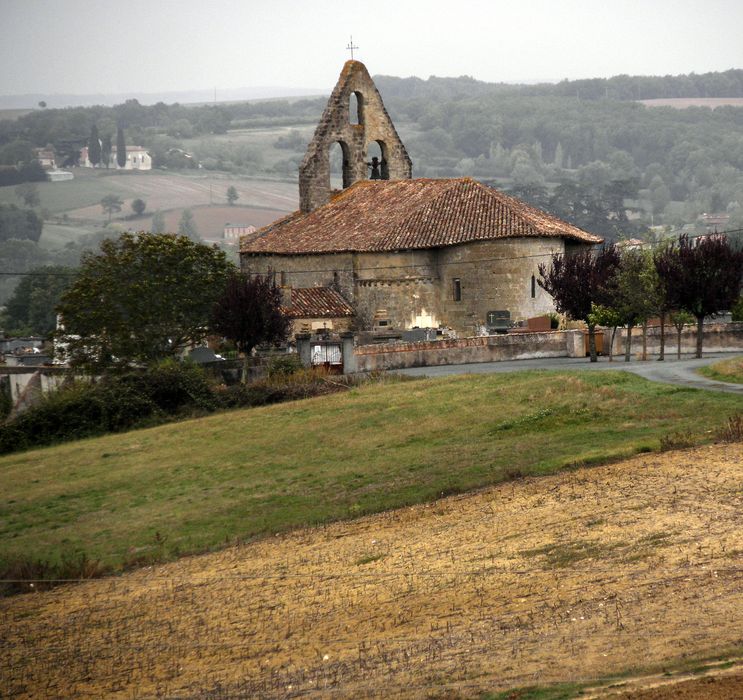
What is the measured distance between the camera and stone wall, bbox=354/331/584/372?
51.3m

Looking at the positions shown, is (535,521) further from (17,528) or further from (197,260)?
(197,260)

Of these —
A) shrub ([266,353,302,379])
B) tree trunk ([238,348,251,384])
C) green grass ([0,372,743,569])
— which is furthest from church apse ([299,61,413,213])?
green grass ([0,372,743,569])

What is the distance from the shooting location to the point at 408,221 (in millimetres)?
64625

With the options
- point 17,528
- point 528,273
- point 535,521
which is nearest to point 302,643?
point 535,521

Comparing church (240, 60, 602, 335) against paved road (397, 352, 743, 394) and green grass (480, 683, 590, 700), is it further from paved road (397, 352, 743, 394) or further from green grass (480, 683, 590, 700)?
green grass (480, 683, 590, 700)

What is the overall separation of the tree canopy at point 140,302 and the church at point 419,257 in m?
4.71

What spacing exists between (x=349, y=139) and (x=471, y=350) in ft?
80.4

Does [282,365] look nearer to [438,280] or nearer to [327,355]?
[327,355]

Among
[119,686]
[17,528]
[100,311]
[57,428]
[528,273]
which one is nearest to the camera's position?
[119,686]

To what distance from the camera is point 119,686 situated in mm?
20281

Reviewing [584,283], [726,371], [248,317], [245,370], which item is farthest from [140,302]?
[726,371]

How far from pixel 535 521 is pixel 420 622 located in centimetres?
479

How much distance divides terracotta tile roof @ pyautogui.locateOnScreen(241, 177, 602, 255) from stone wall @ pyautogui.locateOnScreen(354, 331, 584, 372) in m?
9.84

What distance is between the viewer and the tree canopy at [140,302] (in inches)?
2211
